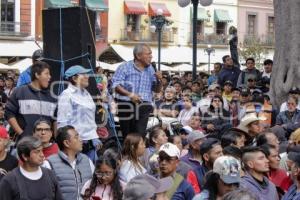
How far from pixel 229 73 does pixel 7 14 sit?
2604 centimetres

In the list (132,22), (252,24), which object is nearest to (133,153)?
(132,22)

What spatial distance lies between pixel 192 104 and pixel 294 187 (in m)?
6.27

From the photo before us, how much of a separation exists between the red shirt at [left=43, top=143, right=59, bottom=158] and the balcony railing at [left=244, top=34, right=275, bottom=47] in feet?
131

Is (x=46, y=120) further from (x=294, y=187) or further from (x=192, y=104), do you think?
(x=192, y=104)

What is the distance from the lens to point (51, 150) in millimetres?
7129

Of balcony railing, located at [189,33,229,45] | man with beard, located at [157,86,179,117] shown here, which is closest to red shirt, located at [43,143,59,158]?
man with beard, located at [157,86,179,117]

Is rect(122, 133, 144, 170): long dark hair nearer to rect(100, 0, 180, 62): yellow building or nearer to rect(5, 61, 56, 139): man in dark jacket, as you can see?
rect(5, 61, 56, 139): man in dark jacket

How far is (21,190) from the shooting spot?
18.3ft

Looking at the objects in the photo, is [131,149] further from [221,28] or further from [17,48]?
[221,28]

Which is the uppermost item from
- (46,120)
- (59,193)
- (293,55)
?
(293,55)

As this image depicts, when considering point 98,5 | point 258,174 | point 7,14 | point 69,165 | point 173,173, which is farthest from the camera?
point 98,5

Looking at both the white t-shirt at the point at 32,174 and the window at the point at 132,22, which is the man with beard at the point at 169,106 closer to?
the white t-shirt at the point at 32,174

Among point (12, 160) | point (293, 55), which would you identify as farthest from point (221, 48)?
point (12, 160)

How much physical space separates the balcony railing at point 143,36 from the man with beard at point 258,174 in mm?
37298
